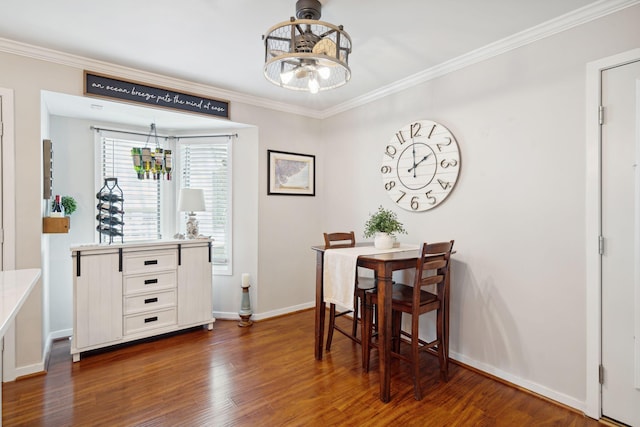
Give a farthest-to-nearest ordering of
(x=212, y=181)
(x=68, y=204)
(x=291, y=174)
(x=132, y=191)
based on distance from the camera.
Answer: (x=291, y=174) < (x=212, y=181) < (x=132, y=191) < (x=68, y=204)

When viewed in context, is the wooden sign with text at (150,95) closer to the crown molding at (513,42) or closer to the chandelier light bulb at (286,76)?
the crown molding at (513,42)

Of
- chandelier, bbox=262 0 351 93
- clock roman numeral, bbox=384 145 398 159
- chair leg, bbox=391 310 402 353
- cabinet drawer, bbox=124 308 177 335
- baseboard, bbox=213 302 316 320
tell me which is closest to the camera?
chandelier, bbox=262 0 351 93

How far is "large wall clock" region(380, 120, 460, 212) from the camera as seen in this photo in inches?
112

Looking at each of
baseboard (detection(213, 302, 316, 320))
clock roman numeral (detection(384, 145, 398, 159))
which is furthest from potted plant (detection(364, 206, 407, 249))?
baseboard (detection(213, 302, 316, 320))

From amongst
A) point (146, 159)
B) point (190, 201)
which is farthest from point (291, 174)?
point (146, 159)

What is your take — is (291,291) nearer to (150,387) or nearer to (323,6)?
(150,387)

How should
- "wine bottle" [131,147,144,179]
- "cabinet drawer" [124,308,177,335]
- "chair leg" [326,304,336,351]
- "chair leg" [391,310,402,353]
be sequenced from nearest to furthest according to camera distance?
"chair leg" [391,310,402,353]
"chair leg" [326,304,336,351]
"cabinet drawer" [124,308,177,335]
"wine bottle" [131,147,144,179]

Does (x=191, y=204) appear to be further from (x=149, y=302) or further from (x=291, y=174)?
(x=291, y=174)

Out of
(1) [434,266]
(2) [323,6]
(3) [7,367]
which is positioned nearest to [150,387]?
(3) [7,367]

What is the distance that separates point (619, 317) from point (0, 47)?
453 centimetres

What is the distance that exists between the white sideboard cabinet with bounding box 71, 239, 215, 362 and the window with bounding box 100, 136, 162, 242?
64 centimetres

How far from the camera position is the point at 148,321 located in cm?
316

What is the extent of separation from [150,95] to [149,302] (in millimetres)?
1948

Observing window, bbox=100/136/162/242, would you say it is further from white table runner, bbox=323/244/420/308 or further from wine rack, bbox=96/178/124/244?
white table runner, bbox=323/244/420/308
